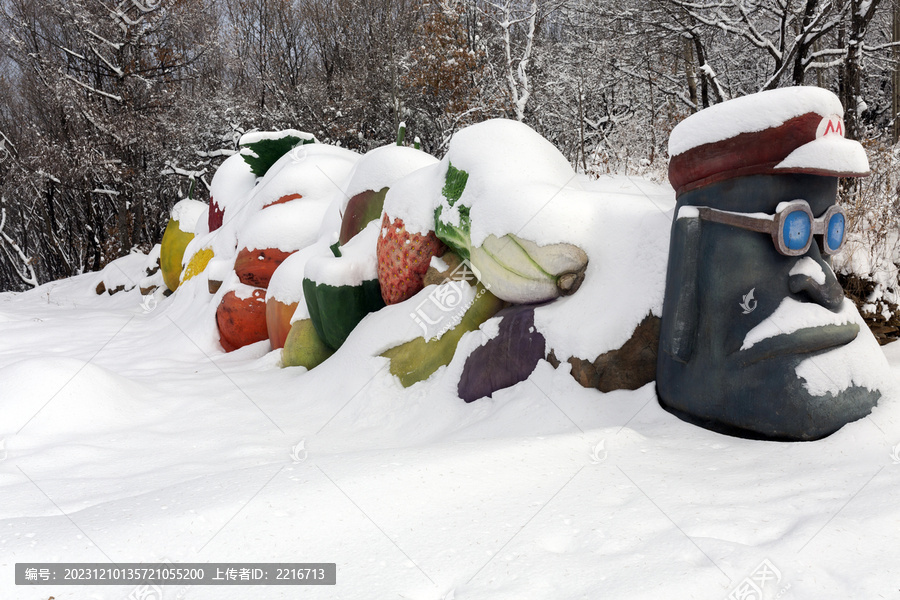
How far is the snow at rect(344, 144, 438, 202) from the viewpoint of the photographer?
4.53m

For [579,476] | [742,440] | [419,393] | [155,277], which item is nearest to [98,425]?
[419,393]

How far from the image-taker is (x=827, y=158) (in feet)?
7.11

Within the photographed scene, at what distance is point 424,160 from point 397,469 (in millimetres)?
3060

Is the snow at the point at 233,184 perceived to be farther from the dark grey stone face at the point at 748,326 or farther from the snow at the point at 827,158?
the snow at the point at 827,158

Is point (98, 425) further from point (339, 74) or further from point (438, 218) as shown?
point (339, 74)

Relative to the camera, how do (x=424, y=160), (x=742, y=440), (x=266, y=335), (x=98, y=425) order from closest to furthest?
1. (x=742, y=440)
2. (x=98, y=425)
3. (x=424, y=160)
4. (x=266, y=335)

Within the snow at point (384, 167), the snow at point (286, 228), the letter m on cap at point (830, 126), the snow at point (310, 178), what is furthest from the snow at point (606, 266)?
the snow at point (310, 178)

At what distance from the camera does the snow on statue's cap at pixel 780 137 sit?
2.19m

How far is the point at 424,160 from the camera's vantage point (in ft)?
15.4

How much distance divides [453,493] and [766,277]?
1410mm

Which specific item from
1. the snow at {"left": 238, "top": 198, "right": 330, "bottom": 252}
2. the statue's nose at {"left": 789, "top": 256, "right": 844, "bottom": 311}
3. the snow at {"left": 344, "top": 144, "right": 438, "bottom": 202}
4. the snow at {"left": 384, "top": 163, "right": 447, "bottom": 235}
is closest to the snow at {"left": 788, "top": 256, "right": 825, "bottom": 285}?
the statue's nose at {"left": 789, "top": 256, "right": 844, "bottom": 311}

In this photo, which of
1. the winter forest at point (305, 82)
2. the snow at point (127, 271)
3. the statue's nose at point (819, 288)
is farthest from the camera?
the winter forest at point (305, 82)

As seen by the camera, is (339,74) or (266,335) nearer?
(266,335)

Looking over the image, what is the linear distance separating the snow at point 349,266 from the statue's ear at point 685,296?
2.28m
